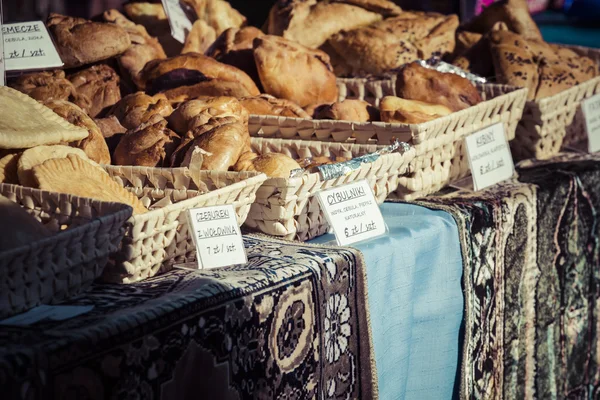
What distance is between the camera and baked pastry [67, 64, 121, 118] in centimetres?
246

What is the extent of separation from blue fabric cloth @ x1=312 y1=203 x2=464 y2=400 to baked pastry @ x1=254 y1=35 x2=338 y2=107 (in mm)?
550

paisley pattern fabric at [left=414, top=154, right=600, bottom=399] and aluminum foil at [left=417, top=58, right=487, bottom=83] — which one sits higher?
aluminum foil at [left=417, top=58, right=487, bottom=83]

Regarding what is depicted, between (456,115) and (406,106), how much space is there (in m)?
0.15

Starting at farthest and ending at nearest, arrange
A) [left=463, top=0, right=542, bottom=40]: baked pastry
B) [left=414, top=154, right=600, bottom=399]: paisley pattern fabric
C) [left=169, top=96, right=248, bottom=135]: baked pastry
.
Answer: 1. [left=463, top=0, right=542, bottom=40]: baked pastry
2. [left=414, top=154, right=600, bottom=399]: paisley pattern fabric
3. [left=169, top=96, right=248, bottom=135]: baked pastry

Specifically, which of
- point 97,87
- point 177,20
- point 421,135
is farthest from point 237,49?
point 421,135

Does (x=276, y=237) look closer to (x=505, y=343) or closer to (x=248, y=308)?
(x=248, y=308)

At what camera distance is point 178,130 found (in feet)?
7.05

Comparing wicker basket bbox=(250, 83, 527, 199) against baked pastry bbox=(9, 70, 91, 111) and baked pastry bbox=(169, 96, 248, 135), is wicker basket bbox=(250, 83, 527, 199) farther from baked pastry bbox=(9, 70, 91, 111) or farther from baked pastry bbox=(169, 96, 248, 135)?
baked pastry bbox=(9, 70, 91, 111)

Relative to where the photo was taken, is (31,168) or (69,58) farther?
(69,58)

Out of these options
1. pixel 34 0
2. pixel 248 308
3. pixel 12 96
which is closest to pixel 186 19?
pixel 34 0

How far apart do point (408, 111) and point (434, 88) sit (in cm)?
28

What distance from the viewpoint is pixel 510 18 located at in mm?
3383

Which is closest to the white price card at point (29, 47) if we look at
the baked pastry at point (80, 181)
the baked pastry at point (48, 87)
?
the baked pastry at point (48, 87)

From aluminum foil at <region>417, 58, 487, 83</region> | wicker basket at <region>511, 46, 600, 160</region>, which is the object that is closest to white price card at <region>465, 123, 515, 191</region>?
wicker basket at <region>511, 46, 600, 160</region>
